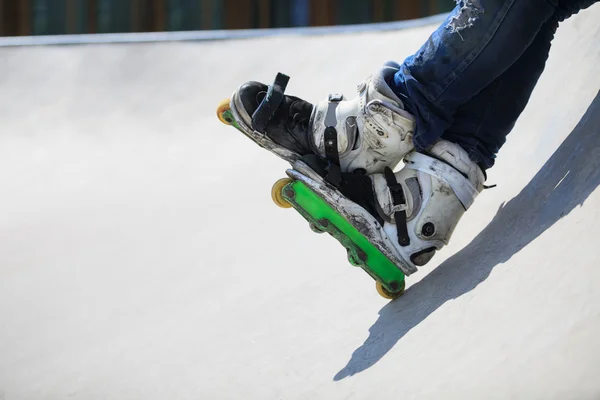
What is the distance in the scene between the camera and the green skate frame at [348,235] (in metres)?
2.02

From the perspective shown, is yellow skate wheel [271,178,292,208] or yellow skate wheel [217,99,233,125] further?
yellow skate wheel [217,99,233,125]

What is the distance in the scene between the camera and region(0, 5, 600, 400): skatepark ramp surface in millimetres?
1562

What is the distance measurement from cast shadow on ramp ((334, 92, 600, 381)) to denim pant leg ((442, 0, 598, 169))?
16 cm

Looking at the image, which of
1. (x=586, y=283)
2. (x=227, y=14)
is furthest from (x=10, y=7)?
(x=586, y=283)

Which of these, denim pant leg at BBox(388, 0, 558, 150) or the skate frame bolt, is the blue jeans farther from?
the skate frame bolt

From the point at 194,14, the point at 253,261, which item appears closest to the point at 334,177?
the point at 253,261

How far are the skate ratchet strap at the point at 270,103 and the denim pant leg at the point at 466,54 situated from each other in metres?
0.31

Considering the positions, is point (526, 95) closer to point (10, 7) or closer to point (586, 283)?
point (586, 283)

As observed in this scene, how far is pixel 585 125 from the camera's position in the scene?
2107 millimetres

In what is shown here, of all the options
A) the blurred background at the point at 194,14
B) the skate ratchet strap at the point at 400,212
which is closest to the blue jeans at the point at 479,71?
the skate ratchet strap at the point at 400,212

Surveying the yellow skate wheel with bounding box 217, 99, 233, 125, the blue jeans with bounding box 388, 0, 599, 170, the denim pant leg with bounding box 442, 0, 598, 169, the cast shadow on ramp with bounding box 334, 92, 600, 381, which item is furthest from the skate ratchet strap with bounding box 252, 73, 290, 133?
the cast shadow on ramp with bounding box 334, 92, 600, 381

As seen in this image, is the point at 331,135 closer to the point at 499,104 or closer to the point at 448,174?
the point at 448,174

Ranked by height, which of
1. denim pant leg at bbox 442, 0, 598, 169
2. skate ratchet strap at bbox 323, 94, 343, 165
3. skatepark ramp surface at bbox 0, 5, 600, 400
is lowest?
skatepark ramp surface at bbox 0, 5, 600, 400

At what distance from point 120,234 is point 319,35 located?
1.86 metres
